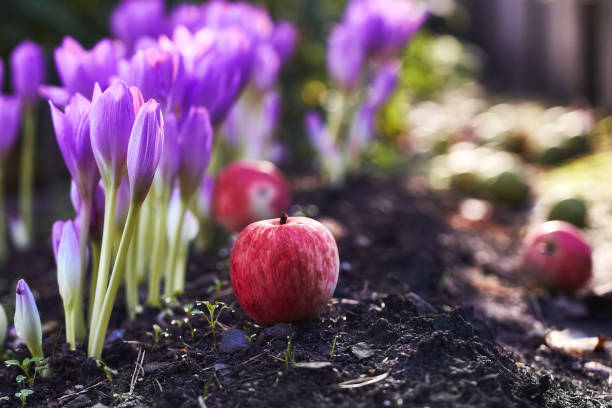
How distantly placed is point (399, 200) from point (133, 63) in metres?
2.33

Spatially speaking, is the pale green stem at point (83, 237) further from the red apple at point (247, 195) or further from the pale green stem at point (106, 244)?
the red apple at point (247, 195)

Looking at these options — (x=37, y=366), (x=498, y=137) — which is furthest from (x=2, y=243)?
(x=498, y=137)

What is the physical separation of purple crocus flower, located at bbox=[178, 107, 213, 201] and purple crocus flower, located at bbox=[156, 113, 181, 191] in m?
0.02

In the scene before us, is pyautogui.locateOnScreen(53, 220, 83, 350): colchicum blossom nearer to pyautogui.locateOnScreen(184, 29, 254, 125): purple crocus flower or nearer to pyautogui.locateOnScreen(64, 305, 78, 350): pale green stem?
pyautogui.locateOnScreen(64, 305, 78, 350): pale green stem

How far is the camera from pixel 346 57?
3.74 metres

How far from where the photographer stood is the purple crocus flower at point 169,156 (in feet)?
6.58

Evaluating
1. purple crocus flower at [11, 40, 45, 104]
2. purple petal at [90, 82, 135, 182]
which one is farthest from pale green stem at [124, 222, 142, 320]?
purple crocus flower at [11, 40, 45, 104]

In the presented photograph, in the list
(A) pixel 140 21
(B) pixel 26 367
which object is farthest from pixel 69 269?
(A) pixel 140 21

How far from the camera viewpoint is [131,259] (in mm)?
2107

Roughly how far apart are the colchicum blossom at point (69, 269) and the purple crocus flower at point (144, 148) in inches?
9.6

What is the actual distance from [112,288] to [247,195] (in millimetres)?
1333

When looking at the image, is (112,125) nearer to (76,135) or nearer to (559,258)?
(76,135)

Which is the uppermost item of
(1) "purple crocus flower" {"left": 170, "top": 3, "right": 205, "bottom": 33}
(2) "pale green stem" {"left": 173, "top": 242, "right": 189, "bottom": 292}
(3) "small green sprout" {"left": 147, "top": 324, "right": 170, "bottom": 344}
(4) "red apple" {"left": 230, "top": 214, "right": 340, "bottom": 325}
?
(1) "purple crocus flower" {"left": 170, "top": 3, "right": 205, "bottom": 33}

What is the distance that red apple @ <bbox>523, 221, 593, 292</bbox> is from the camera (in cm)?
288
